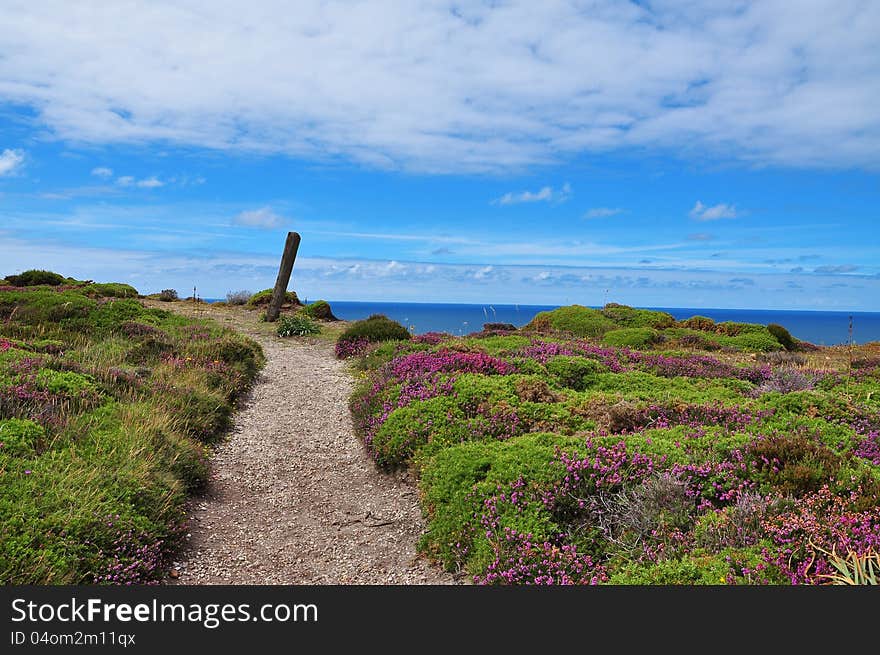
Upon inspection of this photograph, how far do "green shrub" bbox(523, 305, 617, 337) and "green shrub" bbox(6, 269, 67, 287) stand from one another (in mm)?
28710

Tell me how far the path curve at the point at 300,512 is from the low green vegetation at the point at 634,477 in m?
0.46

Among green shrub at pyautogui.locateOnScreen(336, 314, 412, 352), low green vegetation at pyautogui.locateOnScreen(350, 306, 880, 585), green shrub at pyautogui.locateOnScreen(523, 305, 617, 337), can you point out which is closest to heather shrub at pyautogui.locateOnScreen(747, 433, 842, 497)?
low green vegetation at pyautogui.locateOnScreen(350, 306, 880, 585)

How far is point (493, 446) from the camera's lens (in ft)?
27.7

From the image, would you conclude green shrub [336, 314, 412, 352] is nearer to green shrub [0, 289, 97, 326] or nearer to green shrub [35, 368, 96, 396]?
green shrub [0, 289, 97, 326]

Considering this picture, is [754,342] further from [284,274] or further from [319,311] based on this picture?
[284,274]

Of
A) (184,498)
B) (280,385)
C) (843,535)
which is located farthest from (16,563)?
(280,385)

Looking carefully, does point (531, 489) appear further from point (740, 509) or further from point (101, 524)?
point (101, 524)

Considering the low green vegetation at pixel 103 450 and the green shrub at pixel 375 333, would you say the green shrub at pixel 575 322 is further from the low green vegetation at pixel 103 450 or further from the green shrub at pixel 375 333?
the low green vegetation at pixel 103 450

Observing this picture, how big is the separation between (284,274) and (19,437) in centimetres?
2401

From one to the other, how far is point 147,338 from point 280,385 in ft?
14.6

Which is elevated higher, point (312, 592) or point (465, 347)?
point (465, 347)

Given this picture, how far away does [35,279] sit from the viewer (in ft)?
117

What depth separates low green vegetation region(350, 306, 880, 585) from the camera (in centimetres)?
523

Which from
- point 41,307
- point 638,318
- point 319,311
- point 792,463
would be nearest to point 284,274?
point 319,311
